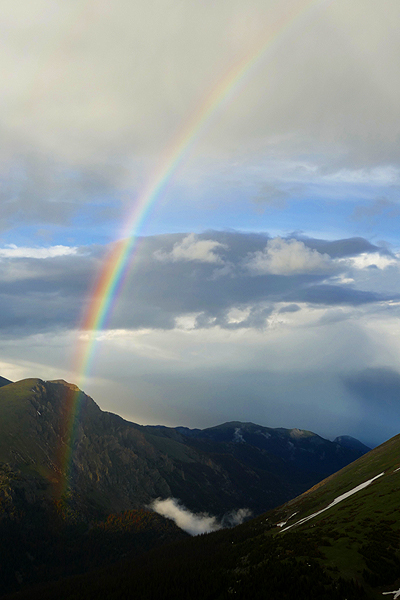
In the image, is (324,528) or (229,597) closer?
(229,597)

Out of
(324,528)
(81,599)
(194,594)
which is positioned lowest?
(81,599)

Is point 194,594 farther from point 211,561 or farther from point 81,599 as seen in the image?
point 81,599

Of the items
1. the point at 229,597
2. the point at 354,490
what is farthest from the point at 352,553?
the point at 354,490

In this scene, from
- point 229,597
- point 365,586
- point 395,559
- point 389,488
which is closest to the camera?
point 365,586

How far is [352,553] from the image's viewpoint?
313 ft

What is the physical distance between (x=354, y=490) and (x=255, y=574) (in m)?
94.0

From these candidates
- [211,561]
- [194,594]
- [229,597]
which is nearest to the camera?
[229,597]

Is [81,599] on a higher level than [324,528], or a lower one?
lower

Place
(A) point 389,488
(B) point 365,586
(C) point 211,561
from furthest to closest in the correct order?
(C) point 211,561
(A) point 389,488
(B) point 365,586

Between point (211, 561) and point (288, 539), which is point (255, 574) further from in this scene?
point (211, 561)

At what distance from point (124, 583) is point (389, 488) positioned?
13333 cm

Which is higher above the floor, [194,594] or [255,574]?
[255,574]

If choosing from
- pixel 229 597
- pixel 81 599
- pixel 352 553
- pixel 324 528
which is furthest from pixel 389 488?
pixel 81 599

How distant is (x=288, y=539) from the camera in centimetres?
13288
